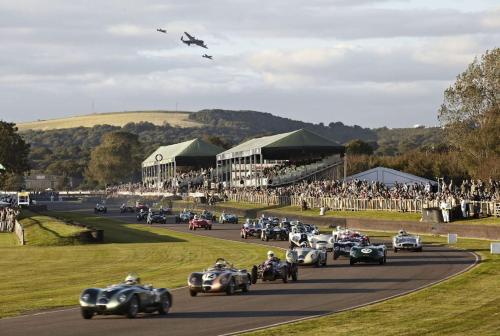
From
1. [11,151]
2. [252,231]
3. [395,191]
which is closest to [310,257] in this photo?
[252,231]

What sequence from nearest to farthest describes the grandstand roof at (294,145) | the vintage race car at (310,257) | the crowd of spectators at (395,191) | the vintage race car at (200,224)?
the vintage race car at (310,257) → the crowd of spectators at (395,191) → the vintage race car at (200,224) → the grandstand roof at (294,145)

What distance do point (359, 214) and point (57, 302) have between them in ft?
175

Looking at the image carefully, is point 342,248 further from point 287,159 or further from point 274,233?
point 287,159

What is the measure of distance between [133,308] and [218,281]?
245 inches

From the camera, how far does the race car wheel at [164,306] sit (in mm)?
27578

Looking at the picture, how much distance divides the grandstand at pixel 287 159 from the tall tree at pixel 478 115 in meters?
26.0

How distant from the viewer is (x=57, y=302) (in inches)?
1280

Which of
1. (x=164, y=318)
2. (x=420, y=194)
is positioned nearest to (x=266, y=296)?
(x=164, y=318)

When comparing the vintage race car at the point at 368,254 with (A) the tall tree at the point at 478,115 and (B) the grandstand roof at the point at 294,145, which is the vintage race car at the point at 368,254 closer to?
(A) the tall tree at the point at 478,115

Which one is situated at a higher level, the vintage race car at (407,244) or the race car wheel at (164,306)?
the vintage race car at (407,244)

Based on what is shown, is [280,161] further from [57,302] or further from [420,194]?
[57,302]

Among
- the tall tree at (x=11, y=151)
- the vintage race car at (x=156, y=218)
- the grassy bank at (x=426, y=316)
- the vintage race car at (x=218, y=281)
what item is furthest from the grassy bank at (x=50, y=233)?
the tall tree at (x=11, y=151)

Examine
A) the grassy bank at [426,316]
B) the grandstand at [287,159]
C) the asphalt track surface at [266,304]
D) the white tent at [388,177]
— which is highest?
the grandstand at [287,159]

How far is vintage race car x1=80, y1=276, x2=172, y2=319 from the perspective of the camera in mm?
26281
